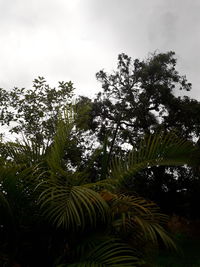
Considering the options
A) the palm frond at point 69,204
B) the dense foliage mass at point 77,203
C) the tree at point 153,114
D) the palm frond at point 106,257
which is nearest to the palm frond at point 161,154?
the dense foliage mass at point 77,203

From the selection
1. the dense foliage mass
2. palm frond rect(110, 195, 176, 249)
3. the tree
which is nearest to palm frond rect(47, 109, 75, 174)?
the dense foliage mass

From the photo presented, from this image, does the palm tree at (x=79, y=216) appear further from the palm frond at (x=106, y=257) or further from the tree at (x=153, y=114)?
the tree at (x=153, y=114)

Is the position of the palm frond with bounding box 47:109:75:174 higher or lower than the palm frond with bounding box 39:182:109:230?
higher

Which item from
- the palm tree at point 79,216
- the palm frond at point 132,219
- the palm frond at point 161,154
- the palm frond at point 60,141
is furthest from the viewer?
the palm frond at point 161,154

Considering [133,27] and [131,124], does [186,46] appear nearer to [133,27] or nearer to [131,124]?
[133,27]

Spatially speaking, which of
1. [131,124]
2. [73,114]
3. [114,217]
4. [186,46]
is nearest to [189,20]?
[186,46]

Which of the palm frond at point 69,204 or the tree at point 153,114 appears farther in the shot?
the tree at point 153,114

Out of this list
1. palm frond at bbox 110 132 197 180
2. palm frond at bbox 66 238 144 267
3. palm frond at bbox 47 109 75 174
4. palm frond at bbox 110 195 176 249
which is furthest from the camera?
palm frond at bbox 110 132 197 180

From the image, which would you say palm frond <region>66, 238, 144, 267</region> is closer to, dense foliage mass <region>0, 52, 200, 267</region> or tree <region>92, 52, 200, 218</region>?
dense foliage mass <region>0, 52, 200, 267</region>

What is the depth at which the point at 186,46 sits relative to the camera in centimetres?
1248

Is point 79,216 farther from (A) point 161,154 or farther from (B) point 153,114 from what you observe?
(B) point 153,114

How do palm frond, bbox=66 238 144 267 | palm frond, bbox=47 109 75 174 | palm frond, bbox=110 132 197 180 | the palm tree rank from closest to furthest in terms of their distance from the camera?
palm frond, bbox=66 238 144 267 → the palm tree → palm frond, bbox=47 109 75 174 → palm frond, bbox=110 132 197 180

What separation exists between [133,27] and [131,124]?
17.4 feet

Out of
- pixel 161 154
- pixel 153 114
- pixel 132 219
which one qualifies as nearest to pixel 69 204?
pixel 132 219
